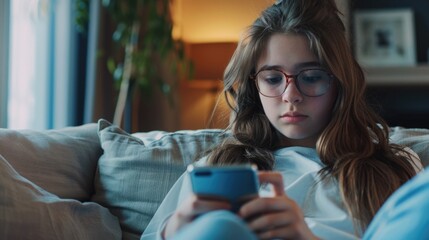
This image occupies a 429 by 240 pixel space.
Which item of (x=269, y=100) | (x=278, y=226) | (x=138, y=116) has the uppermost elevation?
(x=269, y=100)

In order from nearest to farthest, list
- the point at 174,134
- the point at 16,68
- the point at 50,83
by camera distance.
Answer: the point at 174,134
the point at 16,68
the point at 50,83

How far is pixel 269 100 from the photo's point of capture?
1320 mm

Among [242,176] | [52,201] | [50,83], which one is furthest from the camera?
[50,83]

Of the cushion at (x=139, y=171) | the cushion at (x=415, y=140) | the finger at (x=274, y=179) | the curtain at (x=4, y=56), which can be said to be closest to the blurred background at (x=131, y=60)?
the curtain at (x=4, y=56)

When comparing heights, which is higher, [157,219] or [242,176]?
[242,176]

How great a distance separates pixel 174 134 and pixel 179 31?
3.06m

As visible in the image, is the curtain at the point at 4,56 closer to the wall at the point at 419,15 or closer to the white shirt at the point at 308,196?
the white shirt at the point at 308,196

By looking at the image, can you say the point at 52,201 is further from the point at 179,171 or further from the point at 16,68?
the point at 16,68

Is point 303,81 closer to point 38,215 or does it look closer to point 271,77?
point 271,77

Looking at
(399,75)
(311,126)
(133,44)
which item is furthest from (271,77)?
(399,75)

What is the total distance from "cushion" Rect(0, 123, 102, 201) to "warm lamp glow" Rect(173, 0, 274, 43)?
2.95 metres

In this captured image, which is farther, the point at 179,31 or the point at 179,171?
the point at 179,31

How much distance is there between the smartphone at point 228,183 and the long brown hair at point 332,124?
349 millimetres

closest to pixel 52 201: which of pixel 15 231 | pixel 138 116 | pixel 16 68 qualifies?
pixel 15 231
